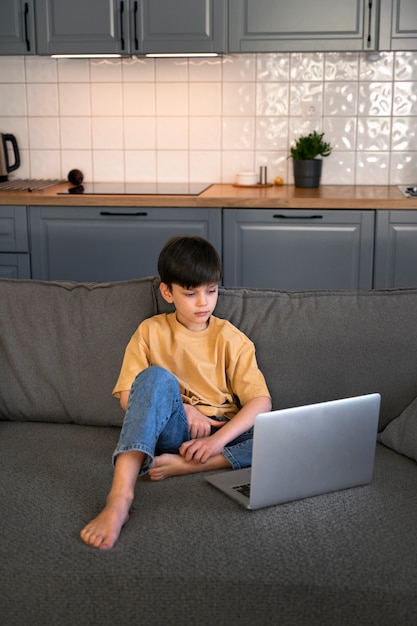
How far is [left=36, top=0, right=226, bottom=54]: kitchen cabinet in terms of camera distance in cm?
376

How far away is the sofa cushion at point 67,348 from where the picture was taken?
2.29 m

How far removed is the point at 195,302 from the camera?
7.04 ft

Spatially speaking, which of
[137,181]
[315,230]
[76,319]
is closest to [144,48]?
[137,181]

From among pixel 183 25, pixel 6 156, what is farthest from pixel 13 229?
pixel 183 25

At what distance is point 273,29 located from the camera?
3.73m

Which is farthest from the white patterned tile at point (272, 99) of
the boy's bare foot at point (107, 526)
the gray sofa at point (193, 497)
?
the boy's bare foot at point (107, 526)

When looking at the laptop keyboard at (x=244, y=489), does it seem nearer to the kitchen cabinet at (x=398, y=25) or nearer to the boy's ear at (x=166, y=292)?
the boy's ear at (x=166, y=292)

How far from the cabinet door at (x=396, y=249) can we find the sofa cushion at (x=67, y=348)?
1572 millimetres

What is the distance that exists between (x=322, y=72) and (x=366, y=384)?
7.38 feet

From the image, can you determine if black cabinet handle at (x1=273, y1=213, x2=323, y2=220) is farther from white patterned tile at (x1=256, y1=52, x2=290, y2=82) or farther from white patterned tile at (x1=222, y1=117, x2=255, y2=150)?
white patterned tile at (x1=256, y1=52, x2=290, y2=82)

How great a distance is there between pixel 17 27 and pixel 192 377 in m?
2.34

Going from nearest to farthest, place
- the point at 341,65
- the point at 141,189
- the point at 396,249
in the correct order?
the point at 396,249
the point at 141,189
the point at 341,65

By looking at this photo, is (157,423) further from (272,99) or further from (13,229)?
(272,99)

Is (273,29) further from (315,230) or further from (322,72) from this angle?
(315,230)
